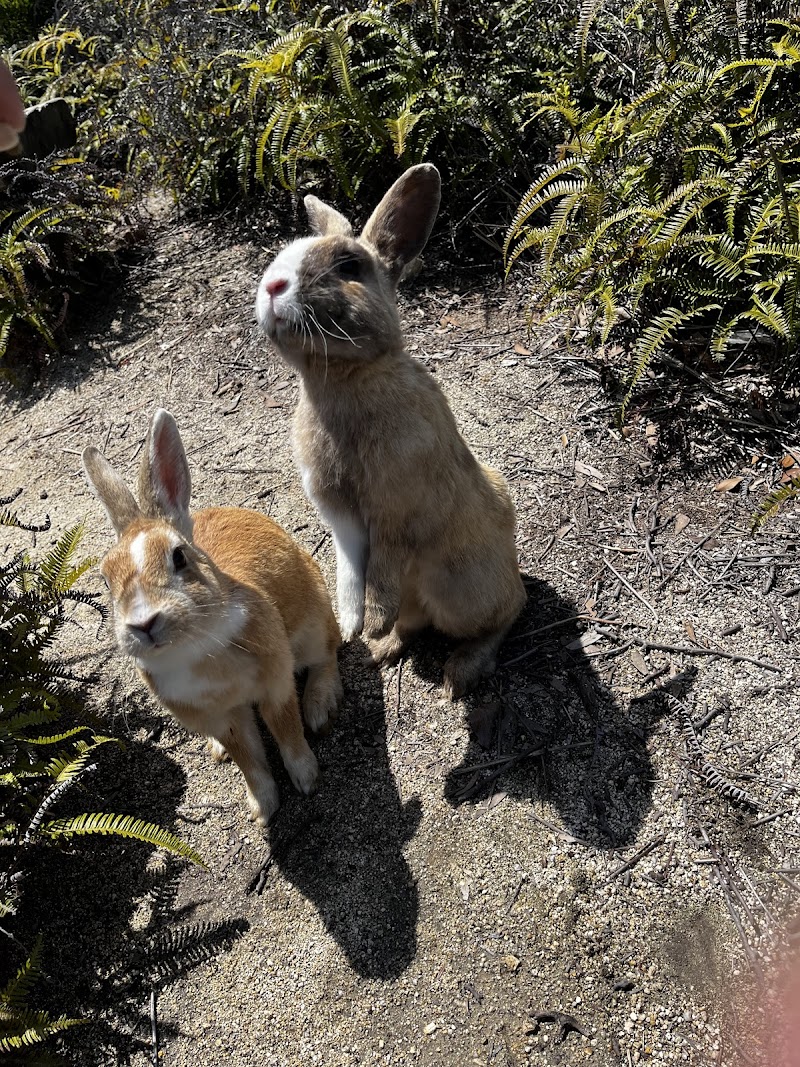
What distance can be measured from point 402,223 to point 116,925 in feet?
12.2

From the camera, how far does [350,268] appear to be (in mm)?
3561

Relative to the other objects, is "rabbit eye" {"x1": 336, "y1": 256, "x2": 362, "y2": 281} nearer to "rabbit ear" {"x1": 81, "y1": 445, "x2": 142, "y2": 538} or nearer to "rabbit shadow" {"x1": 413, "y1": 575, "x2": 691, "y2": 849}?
"rabbit ear" {"x1": 81, "y1": 445, "x2": 142, "y2": 538}

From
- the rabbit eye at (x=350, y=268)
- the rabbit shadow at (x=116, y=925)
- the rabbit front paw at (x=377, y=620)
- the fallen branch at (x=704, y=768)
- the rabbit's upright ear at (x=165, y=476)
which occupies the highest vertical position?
the rabbit eye at (x=350, y=268)

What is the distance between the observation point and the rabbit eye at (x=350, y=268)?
3506 millimetres

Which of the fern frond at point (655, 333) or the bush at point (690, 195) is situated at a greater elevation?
the bush at point (690, 195)

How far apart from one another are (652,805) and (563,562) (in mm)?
A: 1643

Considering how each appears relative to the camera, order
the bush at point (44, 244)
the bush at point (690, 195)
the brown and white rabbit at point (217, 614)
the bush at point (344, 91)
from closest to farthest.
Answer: the brown and white rabbit at point (217, 614)
the bush at point (690, 195)
the bush at point (344, 91)
the bush at point (44, 244)

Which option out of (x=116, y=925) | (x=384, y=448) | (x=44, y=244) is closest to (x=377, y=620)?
(x=384, y=448)

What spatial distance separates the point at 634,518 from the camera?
4918mm

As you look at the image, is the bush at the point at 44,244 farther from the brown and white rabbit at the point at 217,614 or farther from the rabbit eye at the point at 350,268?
the rabbit eye at the point at 350,268

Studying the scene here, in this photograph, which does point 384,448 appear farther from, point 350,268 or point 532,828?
point 532,828

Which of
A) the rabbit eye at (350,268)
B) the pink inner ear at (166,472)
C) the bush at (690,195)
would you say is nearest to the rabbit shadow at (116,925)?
the pink inner ear at (166,472)

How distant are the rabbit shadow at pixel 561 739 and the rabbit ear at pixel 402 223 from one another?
2.22 meters

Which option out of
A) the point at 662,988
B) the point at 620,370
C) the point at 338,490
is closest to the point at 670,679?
the point at 662,988
